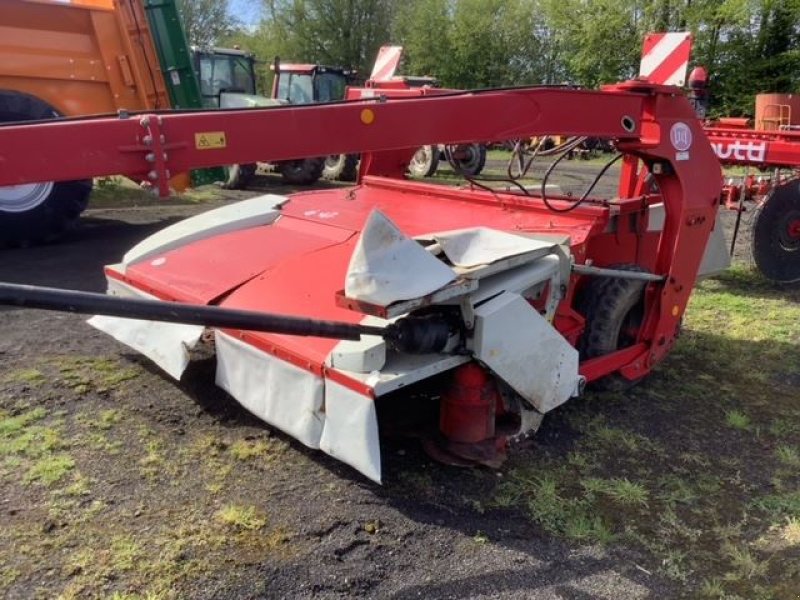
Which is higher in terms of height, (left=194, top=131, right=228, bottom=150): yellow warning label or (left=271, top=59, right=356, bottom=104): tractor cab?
(left=271, top=59, right=356, bottom=104): tractor cab

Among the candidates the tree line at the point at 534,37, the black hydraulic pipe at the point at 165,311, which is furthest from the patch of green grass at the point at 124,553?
the tree line at the point at 534,37

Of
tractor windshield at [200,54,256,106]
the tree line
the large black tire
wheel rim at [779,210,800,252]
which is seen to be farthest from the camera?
the tree line

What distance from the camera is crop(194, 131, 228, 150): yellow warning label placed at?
210 cm

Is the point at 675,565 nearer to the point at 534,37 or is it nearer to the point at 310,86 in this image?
the point at 310,86

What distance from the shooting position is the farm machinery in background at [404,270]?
210 cm

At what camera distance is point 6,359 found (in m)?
3.80

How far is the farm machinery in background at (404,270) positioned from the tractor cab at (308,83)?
34.0 feet

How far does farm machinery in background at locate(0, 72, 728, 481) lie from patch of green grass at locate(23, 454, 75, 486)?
0.57 metres

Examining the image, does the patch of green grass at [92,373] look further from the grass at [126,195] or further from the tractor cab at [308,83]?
the tractor cab at [308,83]

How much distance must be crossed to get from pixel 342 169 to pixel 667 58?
8.79m

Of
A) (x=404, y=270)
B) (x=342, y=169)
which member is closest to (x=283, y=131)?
(x=404, y=270)

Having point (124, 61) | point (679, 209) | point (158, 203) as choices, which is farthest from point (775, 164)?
point (158, 203)

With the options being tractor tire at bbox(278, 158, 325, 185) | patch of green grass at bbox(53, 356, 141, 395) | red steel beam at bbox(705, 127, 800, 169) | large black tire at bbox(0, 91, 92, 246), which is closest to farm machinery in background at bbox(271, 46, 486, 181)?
tractor tire at bbox(278, 158, 325, 185)

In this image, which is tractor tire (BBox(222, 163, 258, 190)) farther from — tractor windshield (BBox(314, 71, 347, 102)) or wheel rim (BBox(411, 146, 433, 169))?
tractor windshield (BBox(314, 71, 347, 102))
